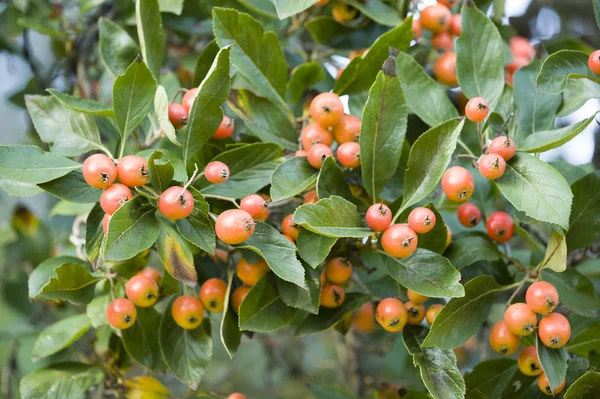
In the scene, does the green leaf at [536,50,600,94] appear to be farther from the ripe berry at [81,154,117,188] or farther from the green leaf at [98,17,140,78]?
the green leaf at [98,17,140,78]

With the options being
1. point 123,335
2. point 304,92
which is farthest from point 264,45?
point 123,335

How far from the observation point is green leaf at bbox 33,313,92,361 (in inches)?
63.8

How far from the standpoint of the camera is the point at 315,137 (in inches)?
56.7

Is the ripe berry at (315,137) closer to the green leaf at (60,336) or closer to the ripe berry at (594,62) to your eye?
the ripe berry at (594,62)

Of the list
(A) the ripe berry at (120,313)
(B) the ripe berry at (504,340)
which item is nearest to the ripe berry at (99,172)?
(A) the ripe berry at (120,313)

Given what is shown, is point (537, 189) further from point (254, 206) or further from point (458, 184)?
point (254, 206)

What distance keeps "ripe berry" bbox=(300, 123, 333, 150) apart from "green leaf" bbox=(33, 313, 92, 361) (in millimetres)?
730

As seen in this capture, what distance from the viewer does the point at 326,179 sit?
4.33 feet

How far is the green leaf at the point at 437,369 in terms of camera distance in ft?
4.21

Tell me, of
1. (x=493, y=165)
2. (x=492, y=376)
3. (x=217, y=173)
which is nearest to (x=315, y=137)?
(x=217, y=173)

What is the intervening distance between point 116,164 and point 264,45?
1.59ft

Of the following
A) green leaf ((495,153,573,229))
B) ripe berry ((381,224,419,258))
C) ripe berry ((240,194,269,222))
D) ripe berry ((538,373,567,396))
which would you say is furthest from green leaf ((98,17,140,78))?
ripe berry ((538,373,567,396))

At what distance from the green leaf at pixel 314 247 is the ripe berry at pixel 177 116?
13.6 inches

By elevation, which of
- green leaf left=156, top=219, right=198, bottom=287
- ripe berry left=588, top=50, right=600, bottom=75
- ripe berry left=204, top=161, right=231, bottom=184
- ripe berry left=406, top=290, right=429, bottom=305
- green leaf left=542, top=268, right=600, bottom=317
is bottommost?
green leaf left=542, top=268, right=600, bottom=317
